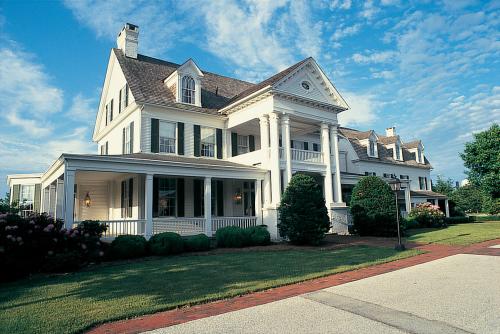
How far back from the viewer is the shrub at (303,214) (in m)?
15.4

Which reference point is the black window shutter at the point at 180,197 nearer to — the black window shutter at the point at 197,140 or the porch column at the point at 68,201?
the black window shutter at the point at 197,140

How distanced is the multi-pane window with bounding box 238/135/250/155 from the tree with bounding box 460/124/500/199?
2190cm

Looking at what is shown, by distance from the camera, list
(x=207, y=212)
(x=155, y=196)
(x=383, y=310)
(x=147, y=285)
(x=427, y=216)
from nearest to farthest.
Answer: (x=383, y=310), (x=147, y=285), (x=207, y=212), (x=155, y=196), (x=427, y=216)

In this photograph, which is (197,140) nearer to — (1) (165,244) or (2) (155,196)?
(2) (155,196)

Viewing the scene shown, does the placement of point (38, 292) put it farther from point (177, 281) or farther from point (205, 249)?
point (205, 249)

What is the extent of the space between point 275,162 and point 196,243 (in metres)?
6.41

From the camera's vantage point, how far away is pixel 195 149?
19734mm

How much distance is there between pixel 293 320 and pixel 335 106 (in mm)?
17354

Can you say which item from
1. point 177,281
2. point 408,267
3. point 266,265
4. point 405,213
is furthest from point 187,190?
point 405,213

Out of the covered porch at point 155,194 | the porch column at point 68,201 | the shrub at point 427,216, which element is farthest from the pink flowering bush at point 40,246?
the shrub at point 427,216

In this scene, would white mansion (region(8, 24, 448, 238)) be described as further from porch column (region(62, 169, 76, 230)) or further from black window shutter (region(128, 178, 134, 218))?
porch column (region(62, 169, 76, 230))

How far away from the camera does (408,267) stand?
10086 millimetres

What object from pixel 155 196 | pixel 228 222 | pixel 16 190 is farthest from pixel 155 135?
pixel 16 190

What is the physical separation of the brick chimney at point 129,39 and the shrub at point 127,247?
43.5 ft
